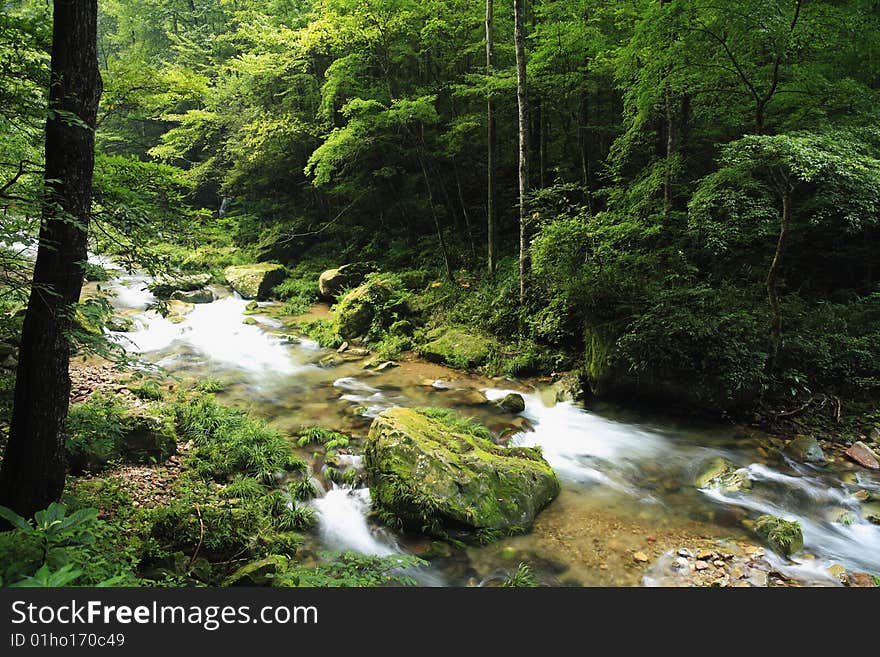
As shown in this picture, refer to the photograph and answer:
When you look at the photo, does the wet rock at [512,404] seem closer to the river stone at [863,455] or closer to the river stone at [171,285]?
the river stone at [863,455]

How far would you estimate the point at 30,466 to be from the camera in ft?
11.8

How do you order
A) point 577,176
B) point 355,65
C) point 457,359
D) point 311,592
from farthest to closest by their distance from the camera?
1. point 577,176
2. point 355,65
3. point 457,359
4. point 311,592

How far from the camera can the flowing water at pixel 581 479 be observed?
4.87 meters

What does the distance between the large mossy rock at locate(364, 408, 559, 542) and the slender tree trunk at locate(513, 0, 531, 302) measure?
5686 mm

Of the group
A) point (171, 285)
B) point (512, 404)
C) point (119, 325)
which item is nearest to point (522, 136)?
point (512, 404)

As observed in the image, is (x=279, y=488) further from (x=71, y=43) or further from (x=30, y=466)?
(x=71, y=43)

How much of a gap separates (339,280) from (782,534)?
1360 centimetres

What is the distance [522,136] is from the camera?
9.97m

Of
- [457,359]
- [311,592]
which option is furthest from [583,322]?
[311,592]

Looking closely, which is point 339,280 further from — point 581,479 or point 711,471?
point 711,471

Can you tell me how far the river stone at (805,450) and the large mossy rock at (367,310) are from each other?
872 cm

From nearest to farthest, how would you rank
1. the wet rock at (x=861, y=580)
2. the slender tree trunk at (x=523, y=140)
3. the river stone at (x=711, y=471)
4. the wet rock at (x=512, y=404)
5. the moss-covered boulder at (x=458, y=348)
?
the wet rock at (x=861, y=580), the river stone at (x=711, y=471), the wet rock at (x=512, y=404), the slender tree trunk at (x=523, y=140), the moss-covered boulder at (x=458, y=348)

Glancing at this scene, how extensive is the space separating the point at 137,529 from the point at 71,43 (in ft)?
13.1

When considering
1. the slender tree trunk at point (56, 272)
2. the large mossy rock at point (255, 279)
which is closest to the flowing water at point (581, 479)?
the slender tree trunk at point (56, 272)
